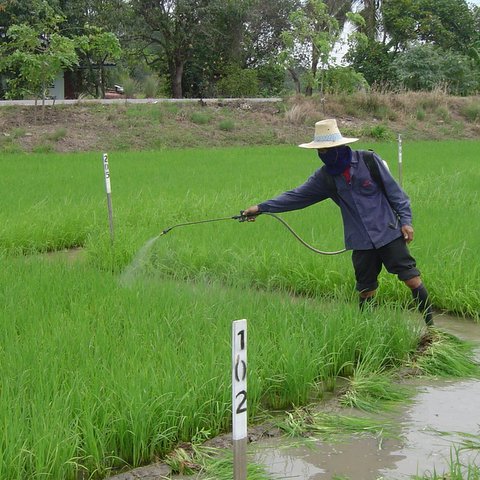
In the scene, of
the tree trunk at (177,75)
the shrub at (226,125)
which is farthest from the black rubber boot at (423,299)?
the tree trunk at (177,75)

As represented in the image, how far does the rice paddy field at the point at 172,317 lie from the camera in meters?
3.38

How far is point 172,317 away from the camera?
4797 millimetres

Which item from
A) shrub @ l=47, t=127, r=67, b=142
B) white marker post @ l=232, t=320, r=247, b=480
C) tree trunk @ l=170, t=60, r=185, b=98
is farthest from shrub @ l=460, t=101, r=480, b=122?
white marker post @ l=232, t=320, r=247, b=480

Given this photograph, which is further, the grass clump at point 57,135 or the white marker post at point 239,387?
the grass clump at point 57,135

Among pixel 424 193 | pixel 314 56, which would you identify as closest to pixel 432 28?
pixel 314 56

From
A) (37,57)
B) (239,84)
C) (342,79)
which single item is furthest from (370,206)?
(239,84)

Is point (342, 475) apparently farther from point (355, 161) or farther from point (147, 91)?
point (147, 91)

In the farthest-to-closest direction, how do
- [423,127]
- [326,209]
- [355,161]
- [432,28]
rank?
1. [432,28]
2. [423,127]
3. [326,209]
4. [355,161]

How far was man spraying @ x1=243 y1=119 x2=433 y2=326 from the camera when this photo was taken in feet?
16.3

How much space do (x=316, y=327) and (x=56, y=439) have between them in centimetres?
197

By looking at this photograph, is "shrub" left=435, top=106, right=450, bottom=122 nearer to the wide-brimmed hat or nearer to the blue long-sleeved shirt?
the blue long-sleeved shirt

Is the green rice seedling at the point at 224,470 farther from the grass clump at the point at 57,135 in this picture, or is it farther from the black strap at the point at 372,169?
the grass clump at the point at 57,135

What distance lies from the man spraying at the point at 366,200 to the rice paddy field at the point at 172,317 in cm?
36

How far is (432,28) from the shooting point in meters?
36.2
